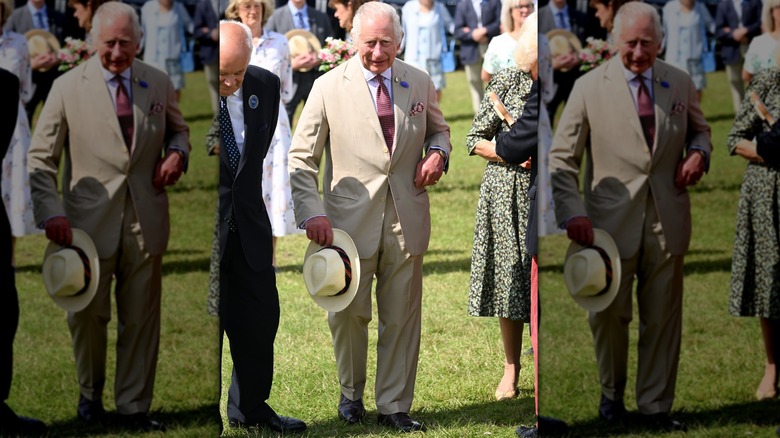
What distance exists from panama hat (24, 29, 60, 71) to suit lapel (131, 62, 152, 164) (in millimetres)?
→ 245

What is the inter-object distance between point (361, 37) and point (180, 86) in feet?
5.28

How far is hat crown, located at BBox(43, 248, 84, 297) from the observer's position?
3678 mm

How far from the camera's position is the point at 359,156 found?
5.15 m

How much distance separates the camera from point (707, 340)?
3.46 m

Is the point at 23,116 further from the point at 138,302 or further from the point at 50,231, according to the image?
the point at 138,302

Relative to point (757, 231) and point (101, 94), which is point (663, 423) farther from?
point (101, 94)

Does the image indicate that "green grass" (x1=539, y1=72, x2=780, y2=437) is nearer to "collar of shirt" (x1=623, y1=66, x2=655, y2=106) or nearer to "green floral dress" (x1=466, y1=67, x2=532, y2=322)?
"collar of shirt" (x1=623, y1=66, x2=655, y2=106)

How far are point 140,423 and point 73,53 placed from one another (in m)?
1.16

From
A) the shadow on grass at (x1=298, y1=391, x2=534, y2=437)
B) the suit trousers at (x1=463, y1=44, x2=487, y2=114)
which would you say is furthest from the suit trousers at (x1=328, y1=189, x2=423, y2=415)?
the suit trousers at (x1=463, y1=44, x2=487, y2=114)

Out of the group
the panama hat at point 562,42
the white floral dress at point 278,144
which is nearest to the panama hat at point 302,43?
the white floral dress at point 278,144

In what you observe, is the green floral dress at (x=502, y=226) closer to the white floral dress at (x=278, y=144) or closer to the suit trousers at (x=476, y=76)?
the white floral dress at (x=278, y=144)

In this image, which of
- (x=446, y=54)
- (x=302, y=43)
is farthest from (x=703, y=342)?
(x=446, y=54)

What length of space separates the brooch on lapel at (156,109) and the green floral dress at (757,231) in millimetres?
1699

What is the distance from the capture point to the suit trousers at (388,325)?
521 cm
